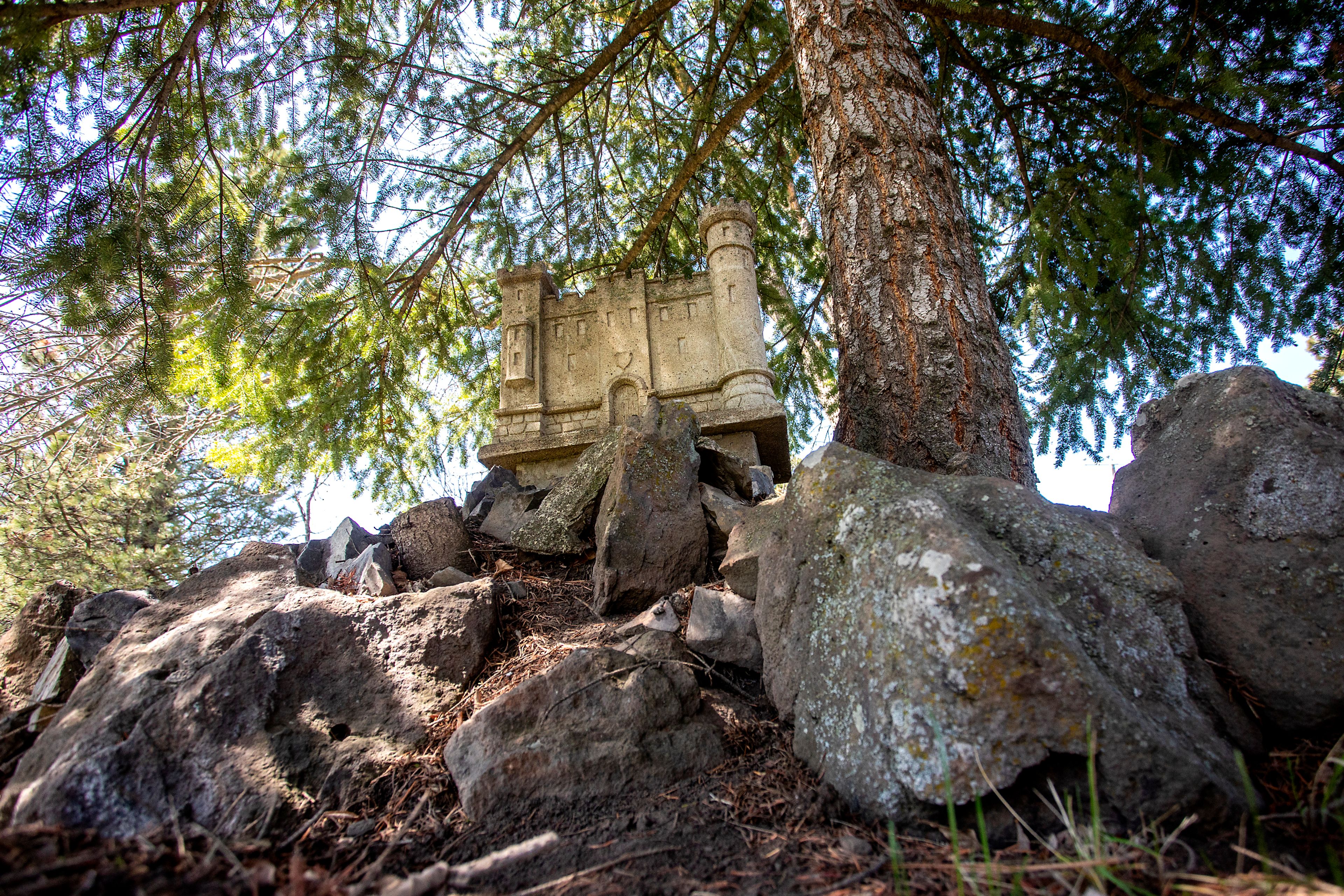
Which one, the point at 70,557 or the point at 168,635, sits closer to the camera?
the point at 168,635

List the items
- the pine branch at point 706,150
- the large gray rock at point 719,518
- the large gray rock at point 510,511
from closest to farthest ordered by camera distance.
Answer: the large gray rock at point 719,518, the large gray rock at point 510,511, the pine branch at point 706,150

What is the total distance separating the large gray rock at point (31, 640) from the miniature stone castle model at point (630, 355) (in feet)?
9.37

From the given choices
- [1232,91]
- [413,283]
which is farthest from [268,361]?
[1232,91]

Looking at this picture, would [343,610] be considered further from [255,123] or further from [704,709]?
[255,123]

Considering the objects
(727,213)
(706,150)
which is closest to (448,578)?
(727,213)

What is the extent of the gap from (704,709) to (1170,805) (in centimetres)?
115

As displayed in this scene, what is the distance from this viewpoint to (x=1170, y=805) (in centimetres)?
120

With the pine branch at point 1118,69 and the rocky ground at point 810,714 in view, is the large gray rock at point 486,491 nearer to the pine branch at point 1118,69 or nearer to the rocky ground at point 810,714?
the rocky ground at point 810,714

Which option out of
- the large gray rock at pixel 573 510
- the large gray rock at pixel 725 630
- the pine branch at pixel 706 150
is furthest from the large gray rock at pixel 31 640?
the pine branch at pixel 706 150

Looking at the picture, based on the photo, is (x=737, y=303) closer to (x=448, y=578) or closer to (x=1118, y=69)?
(x=1118, y=69)

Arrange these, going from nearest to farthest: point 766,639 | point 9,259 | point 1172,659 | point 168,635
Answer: point 1172,659 → point 766,639 → point 168,635 → point 9,259

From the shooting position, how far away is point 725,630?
227 cm

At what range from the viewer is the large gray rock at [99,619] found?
94.0 inches

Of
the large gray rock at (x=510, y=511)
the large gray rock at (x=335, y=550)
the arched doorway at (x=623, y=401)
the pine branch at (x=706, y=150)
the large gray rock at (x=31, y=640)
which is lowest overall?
the large gray rock at (x=31, y=640)
